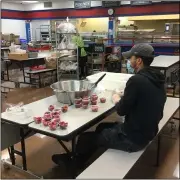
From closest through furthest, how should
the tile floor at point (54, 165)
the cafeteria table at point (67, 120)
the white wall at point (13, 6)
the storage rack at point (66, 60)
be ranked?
the cafeteria table at point (67, 120) < the tile floor at point (54, 165) < the storage rack at point (66, 60) < the white wall at point (13, 6)

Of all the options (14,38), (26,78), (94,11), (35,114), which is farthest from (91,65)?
(35,114)

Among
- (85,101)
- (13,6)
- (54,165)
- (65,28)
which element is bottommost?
(54,165)

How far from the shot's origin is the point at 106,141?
1.98m

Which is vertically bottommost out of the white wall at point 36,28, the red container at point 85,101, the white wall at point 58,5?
the red container at point 85,101

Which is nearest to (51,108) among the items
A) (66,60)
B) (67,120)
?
(67,120)

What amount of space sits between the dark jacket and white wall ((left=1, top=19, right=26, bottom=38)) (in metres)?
11.3

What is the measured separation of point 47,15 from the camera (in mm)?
11320

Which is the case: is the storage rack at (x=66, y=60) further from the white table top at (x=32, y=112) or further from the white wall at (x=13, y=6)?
the white wall at (x=13, y=6)

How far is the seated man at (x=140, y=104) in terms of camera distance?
1.69m

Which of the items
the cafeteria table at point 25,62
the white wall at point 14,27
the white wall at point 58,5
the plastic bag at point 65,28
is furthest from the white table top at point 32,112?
the white wall at point 14,27

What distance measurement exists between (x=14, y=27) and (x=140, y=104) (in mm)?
11814

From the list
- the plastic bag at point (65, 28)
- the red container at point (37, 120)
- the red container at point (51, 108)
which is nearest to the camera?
the red container at point (37, 120)

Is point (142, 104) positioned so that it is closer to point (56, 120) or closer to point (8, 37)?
point (56, 120)

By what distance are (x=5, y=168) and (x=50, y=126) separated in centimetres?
109
